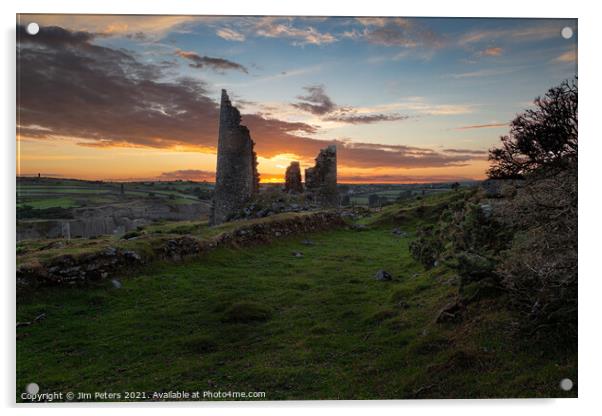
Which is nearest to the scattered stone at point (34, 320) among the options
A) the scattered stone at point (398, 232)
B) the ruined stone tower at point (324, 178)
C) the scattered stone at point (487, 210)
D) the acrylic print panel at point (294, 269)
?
the acrylic print panel at point (294, 269)

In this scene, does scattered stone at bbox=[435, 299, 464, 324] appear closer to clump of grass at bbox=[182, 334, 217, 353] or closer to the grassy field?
the grassy field

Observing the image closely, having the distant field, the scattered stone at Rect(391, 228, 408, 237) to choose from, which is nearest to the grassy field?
the distant field

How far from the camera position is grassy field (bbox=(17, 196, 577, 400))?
20.9 ft

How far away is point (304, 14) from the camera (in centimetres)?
841

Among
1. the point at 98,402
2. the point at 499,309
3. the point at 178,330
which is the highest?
the point at 499,309

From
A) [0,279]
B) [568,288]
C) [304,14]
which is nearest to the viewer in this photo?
[568,288]

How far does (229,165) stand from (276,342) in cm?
1825

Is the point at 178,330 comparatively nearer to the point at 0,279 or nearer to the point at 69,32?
the point at 0,279

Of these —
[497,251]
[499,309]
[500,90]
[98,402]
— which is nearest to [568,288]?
[499,309]

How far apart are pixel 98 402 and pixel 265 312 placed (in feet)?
11.7

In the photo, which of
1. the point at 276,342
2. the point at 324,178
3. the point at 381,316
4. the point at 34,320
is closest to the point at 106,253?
the point at 34,320

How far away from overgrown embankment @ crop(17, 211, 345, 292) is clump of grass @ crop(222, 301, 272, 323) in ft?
12.2

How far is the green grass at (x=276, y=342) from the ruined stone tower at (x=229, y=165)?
13.5 meters

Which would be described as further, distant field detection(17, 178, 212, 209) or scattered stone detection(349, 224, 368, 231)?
scattered stone detection(349, 224, 368, 231)
